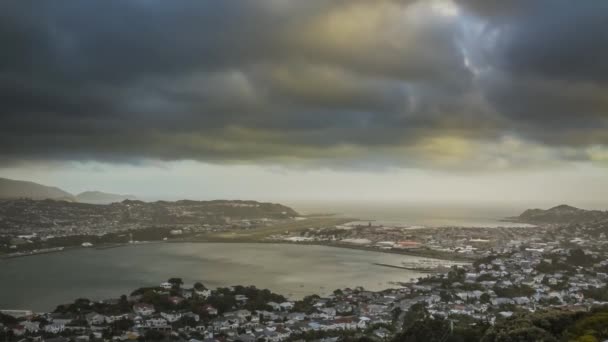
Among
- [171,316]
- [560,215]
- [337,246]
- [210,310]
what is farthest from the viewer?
[560,215]

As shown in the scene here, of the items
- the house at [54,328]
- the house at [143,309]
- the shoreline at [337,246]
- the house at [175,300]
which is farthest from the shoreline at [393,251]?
the house at [54,328]

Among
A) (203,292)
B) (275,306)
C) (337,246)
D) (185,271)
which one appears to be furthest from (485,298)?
(337,246)

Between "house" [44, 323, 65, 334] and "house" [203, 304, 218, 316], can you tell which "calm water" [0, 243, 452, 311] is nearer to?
"house" [44, 323, 65, 334]

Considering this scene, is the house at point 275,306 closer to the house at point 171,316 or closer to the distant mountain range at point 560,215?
the house at point 171,316

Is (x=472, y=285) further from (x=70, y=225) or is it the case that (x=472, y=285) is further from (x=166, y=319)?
(x=70, y=225)

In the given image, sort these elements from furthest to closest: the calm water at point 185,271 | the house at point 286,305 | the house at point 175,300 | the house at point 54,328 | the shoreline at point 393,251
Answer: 1. the shoreline at point 393,251
2. the calm water at point 185,271
3. the house at point 175,300
4. the house at point 286,305
5. the house at point 54,328

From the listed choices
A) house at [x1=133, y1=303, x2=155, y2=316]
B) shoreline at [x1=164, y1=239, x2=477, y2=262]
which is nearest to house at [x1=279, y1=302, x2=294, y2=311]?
house at [x1=133, y1=303, x2=155, y2=316]

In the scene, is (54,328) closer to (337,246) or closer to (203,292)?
(203,292)

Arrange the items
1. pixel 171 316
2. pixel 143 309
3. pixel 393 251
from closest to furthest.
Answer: pixel 171 316
pixel 143 309
pixel 393 251
